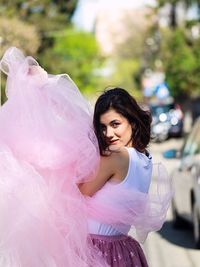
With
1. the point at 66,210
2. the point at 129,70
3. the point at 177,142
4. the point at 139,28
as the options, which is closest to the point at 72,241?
the point at 66,210

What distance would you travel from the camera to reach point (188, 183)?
974 cm

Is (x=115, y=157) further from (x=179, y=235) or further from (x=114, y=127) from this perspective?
(x=179, y=235)

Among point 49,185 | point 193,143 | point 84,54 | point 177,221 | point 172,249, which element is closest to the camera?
point 49,185

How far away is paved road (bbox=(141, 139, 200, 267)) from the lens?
8.48 m

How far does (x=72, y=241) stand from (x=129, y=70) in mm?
97827

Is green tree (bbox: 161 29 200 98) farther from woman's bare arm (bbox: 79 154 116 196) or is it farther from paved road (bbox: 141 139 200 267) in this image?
woman's bare arm (bbox: 79 154 116 196)

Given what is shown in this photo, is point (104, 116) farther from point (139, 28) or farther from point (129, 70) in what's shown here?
point (129, 70)

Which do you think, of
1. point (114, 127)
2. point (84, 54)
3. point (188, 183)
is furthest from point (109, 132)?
point (84, 54)

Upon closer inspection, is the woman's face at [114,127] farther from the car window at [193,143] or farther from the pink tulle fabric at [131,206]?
the car window at [193,143]

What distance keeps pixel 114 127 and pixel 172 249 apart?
6362 millimetres

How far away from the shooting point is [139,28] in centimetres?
7925

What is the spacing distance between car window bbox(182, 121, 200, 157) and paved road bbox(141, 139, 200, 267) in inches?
44.0

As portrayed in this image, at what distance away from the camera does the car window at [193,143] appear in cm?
1012

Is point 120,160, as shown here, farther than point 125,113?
No
